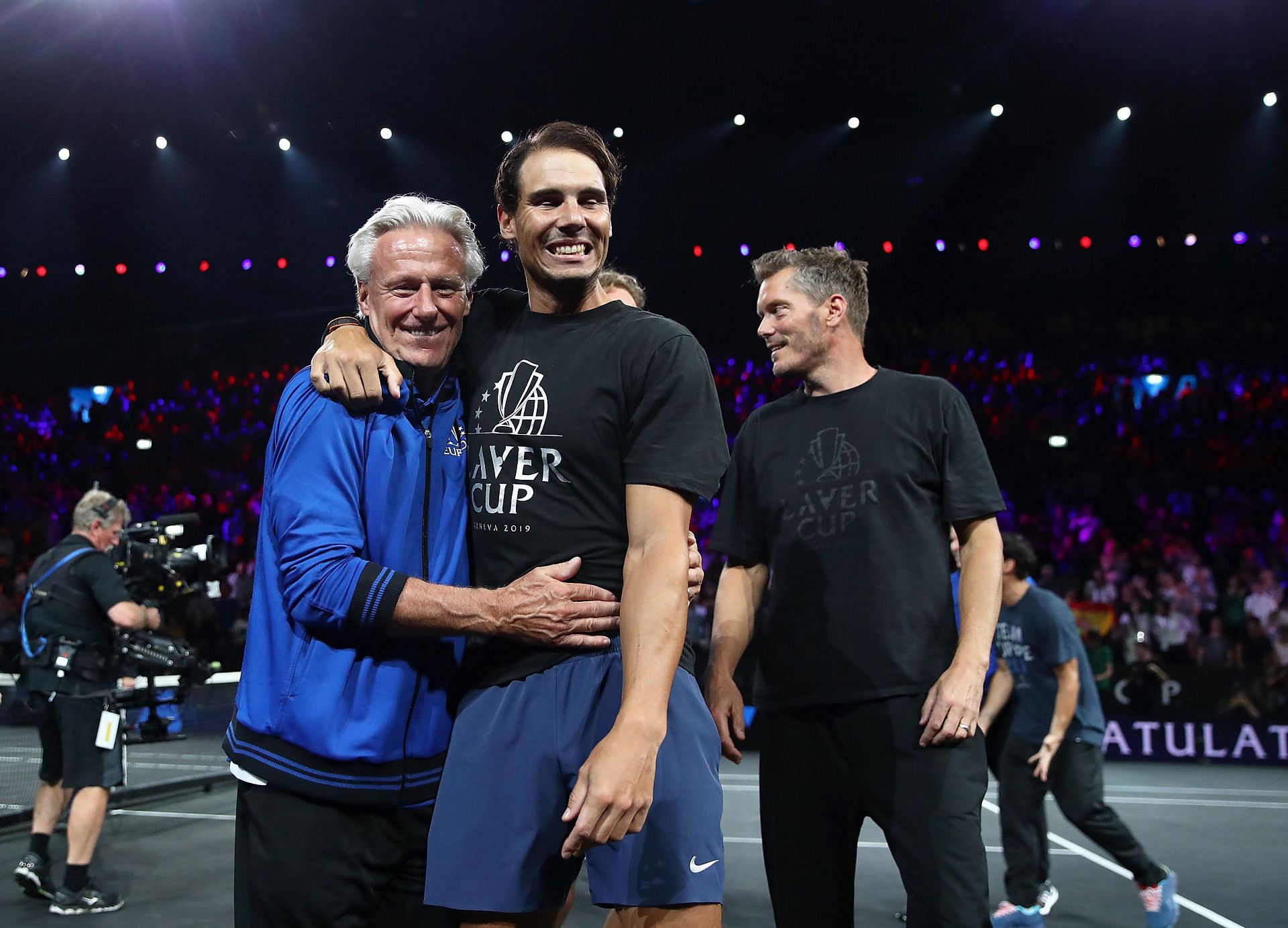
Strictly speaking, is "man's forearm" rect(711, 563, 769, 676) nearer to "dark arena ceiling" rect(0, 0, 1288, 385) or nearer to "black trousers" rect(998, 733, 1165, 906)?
"black trousers" rect(998, 733, 1165, 906)

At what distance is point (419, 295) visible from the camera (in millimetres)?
2320

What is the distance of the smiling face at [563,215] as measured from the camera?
2146 millimetres

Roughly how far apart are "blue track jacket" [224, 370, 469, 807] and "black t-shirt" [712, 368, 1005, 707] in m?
1.13

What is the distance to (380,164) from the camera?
17.6m

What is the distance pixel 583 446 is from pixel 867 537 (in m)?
1.20

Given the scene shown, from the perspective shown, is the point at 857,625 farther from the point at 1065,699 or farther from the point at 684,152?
the point at 684,152

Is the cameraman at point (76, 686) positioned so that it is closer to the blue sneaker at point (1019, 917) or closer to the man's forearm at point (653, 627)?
the blue sneaker at point (1019, 917)

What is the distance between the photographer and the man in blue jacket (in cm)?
201

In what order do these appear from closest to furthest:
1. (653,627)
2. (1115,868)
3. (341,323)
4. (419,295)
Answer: (653,627) < (419,295) < (341,323) < (1115,868)

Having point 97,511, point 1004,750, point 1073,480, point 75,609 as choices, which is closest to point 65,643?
point 75,609

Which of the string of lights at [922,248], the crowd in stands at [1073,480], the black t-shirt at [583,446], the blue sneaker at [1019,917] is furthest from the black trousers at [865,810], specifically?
the string of lights at [922,248]

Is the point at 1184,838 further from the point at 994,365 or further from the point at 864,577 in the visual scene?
the point at 994,365

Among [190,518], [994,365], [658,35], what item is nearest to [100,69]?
[658,35]

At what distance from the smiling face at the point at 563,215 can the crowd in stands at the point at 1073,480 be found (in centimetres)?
1085
